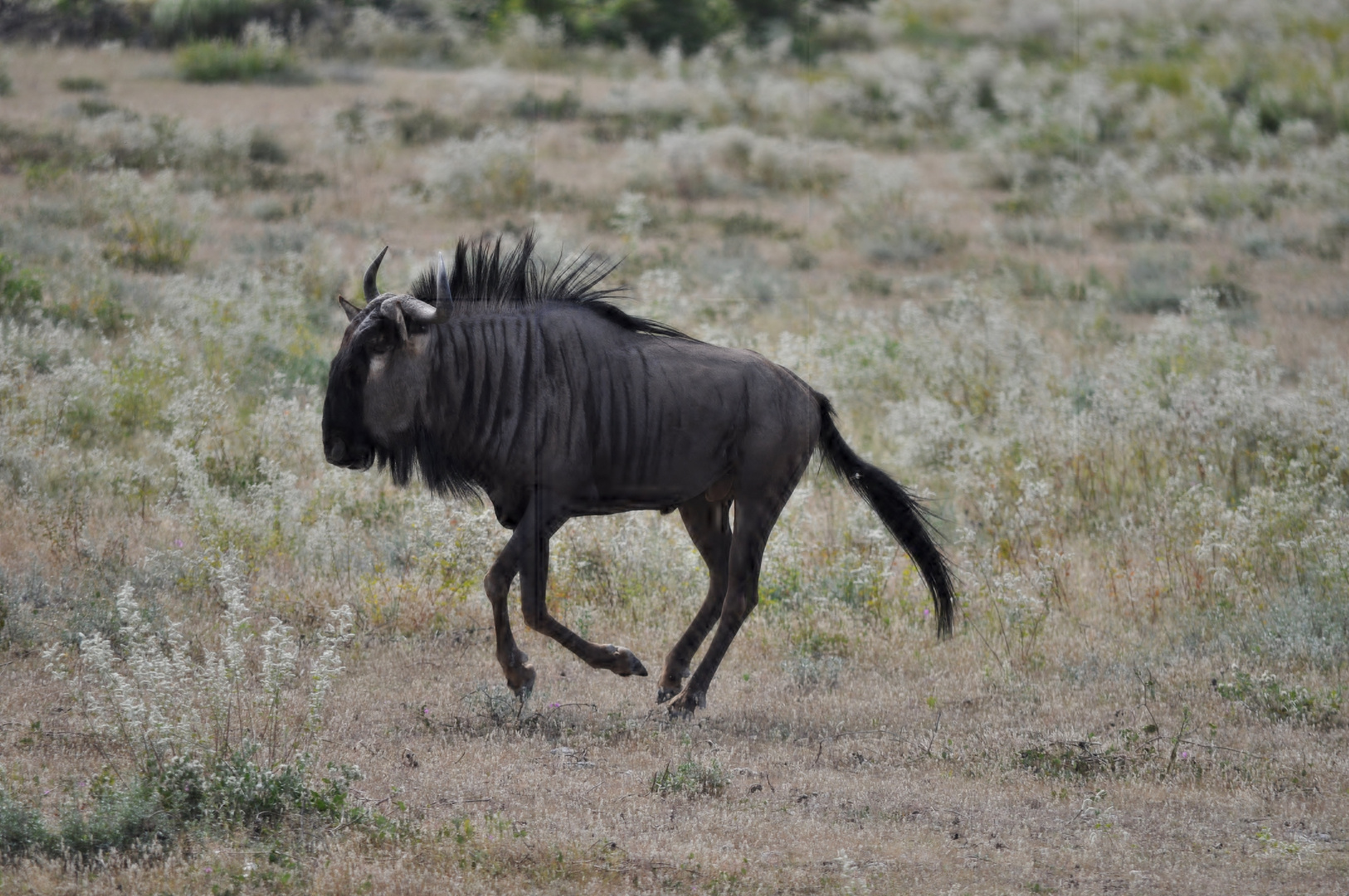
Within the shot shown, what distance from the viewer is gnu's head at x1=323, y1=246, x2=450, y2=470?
6.39m

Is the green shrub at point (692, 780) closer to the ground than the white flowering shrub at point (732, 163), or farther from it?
closer to the ground

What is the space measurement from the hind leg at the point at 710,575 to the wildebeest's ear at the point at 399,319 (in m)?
1.75

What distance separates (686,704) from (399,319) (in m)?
2.23

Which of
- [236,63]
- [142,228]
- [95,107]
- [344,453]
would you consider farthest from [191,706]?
[236,63]

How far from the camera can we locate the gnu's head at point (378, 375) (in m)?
6.39

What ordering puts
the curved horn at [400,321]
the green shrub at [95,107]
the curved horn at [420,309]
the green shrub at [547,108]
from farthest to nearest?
the green shrub at [547,108]
the green shrub at [95,107]
the curved horn at [420,309]
the curved horn at [400,321]

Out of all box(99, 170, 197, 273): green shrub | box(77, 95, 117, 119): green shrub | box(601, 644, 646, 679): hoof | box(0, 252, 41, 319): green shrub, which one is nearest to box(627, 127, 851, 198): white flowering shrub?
box(77, 95, 117, 119): green shrub

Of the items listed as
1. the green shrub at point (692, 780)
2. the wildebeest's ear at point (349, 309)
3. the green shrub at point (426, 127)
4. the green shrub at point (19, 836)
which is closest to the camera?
the green shrub at point (19, 836)

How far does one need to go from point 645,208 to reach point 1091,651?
44.0 feet

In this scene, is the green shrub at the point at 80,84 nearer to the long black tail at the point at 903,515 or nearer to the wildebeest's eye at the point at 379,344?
the wildebeest's eye at the point at 379,344

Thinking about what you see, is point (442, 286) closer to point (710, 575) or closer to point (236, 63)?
point (710, 575)

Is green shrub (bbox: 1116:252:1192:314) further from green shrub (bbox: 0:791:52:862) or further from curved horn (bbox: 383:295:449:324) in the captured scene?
green shrub (bbox: 0:791:52:862)

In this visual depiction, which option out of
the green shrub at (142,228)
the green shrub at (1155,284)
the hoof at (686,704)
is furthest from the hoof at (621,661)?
the green shrub at (1155,284)

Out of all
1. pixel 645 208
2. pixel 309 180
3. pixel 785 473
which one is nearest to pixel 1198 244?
pixel 645 208
